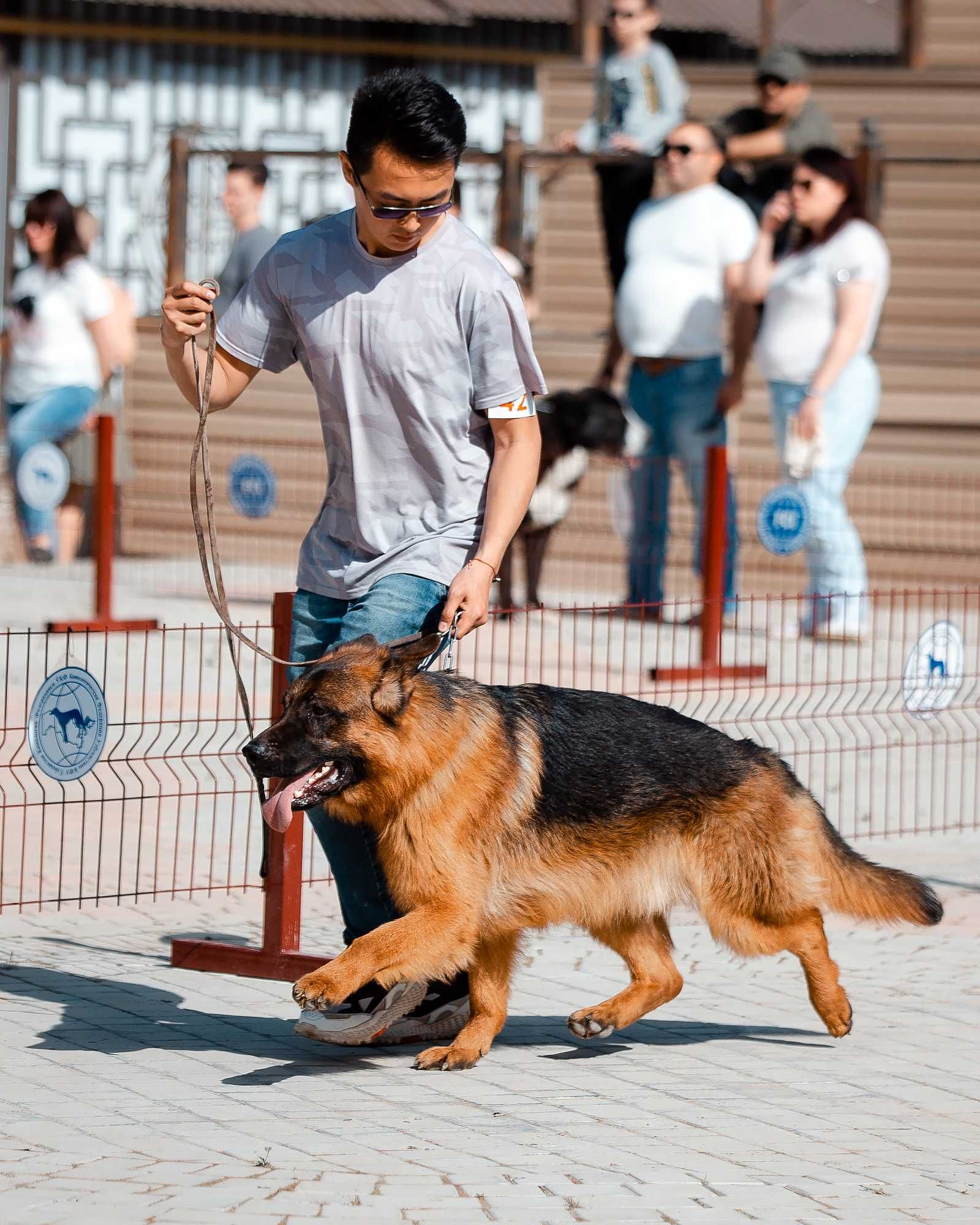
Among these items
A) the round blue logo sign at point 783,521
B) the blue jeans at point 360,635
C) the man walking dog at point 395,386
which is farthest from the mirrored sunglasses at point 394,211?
the round blue logo sign at point 783,521

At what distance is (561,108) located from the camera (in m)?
16.9

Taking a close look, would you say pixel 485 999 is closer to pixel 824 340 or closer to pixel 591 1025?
pixel 591 1025

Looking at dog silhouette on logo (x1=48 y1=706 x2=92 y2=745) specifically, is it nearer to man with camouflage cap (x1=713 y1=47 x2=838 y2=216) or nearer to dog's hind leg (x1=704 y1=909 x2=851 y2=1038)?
dog's hind leg (x1=704 y1=909 x2=851 y2=1038)

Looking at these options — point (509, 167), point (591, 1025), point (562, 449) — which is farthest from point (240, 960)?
point (509, 167)

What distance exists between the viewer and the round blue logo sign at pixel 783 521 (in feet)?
37.4

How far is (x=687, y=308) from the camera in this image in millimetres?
12047

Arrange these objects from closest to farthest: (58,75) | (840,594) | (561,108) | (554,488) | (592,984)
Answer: (592,984), (840,594), (554,488), (561,108), (58,75)

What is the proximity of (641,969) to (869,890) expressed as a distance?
26.1 inches

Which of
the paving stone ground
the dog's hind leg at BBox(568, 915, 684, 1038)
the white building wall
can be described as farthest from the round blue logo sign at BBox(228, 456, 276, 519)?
the dog's hind leg at BBox(568, 915, 684, 1038)

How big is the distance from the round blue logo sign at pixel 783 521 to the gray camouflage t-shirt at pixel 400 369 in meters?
6.41

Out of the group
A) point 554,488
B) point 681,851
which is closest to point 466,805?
point 681,851

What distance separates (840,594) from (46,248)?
7.42m

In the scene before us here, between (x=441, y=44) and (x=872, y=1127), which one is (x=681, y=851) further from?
(x=441, y=44)

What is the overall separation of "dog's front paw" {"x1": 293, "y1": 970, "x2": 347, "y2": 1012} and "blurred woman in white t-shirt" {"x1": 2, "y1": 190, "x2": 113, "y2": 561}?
9174 millimetres
